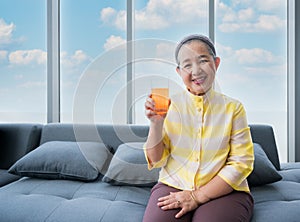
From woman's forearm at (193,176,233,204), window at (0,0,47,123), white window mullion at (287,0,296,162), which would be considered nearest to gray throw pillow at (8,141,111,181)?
woman's forearm at (193,176,233,204)

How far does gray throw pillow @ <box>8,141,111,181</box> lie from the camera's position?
6.09 ft

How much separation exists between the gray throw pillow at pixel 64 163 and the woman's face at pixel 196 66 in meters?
0.91

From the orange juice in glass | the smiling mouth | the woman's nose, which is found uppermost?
the woman's nose

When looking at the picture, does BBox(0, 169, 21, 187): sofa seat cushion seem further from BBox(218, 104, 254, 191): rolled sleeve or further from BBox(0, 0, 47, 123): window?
BBox(218, 104, 254, 191): rolled sleeve

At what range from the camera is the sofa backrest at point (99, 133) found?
1881mm

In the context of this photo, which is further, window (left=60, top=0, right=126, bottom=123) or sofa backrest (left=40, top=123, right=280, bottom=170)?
window (left=60, top=0, right=126, bottom=123)

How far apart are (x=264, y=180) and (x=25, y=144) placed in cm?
166

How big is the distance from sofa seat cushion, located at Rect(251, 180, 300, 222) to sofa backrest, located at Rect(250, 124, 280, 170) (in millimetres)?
268

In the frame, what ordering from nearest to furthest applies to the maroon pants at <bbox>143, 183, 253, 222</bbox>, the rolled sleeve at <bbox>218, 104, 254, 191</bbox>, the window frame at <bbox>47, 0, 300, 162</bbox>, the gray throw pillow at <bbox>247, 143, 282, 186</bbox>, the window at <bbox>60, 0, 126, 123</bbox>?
the maroon pants at <bbox>143, 183, 253, 222</bbox> < the rolled sleeve at <bbox>218, 104, 254, 191</bbox> < the gray throw pillow at <bbox>247, 143, 282, 186</bbox> < the window frame at <bbox>47, 0, 300, 162</bbox> < the window at <bbox>60, 0, 126, 123</bbox>

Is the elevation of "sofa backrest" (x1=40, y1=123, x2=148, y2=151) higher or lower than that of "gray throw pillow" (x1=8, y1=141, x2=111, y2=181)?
higher

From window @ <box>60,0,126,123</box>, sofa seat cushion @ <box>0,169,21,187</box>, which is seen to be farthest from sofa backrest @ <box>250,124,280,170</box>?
sofa seat cushion @ <box>0,169,21,187</box>

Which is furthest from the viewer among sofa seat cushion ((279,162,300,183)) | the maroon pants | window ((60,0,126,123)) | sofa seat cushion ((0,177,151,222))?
window ((60,0,126,123))

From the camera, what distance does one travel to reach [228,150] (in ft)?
4.12

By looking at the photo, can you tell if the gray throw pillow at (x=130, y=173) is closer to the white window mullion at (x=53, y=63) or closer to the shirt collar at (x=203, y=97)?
the shirt collar at (x=203, y=97)
